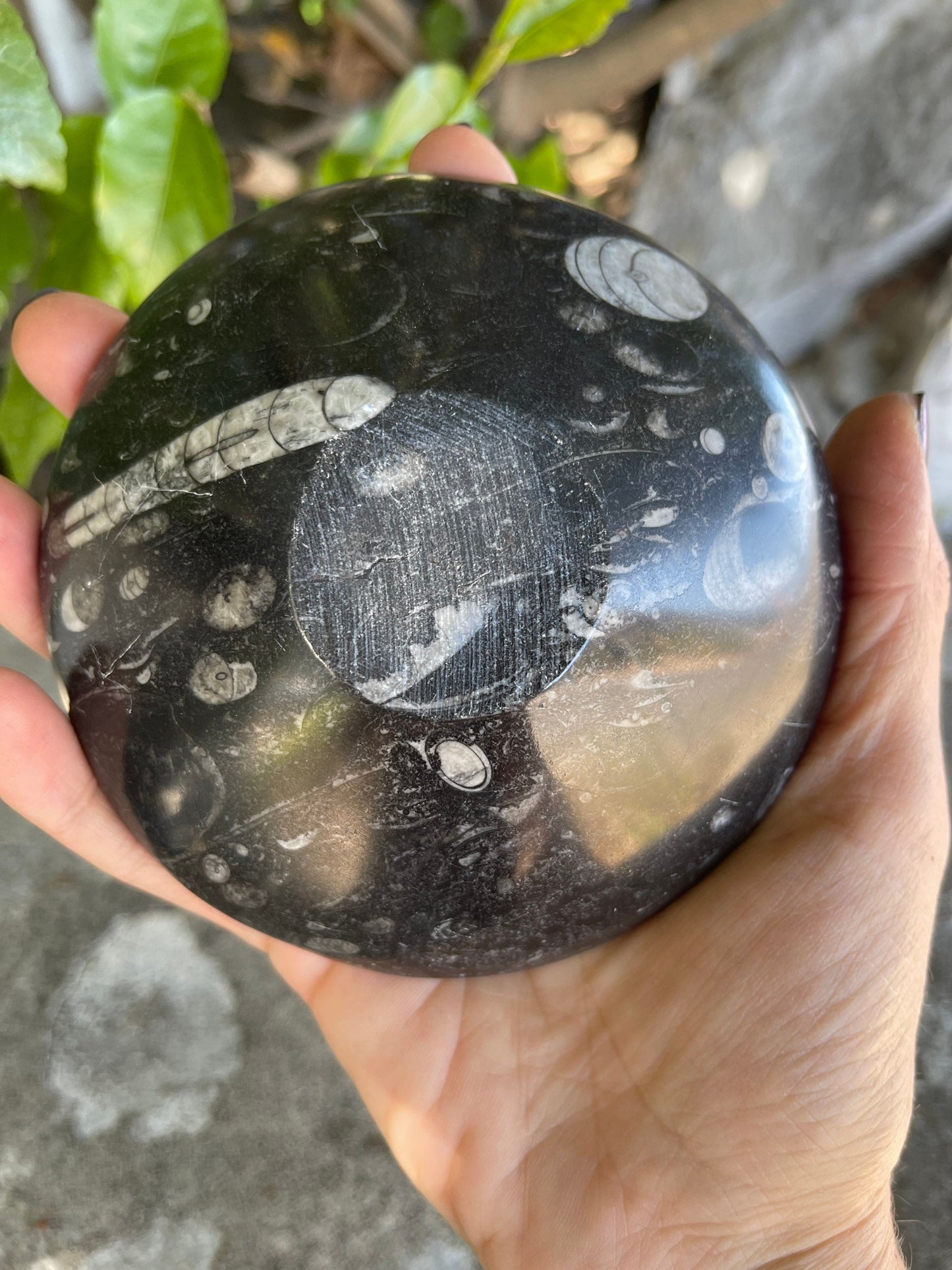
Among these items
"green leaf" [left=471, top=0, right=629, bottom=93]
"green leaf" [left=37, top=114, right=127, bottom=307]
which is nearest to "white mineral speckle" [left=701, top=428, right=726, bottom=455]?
"green leaf" [left=471, top=0, right=629, bottom=93]

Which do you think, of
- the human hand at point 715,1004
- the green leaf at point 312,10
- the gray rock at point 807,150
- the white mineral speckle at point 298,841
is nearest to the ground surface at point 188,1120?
the human hand at point 715,1004

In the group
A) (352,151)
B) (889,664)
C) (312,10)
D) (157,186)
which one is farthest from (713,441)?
(312,10)

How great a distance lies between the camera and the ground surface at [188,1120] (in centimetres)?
129

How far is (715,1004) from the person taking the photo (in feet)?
2.67

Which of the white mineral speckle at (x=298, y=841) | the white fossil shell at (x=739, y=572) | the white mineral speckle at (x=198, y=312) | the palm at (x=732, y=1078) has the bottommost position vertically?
the palm at (x=732, y=1078)

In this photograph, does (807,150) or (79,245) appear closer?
(79,245)

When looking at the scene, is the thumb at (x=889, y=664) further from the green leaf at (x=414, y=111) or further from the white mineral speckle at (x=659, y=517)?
the green leaf at (x=414, y=111)

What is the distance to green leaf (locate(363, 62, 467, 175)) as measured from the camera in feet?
4.16

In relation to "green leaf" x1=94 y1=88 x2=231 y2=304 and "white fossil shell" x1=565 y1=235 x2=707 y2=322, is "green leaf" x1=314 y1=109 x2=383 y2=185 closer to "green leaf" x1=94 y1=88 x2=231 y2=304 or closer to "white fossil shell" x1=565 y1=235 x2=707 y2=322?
"green leaf" x1=94 y1=88 x2=231 y2=304

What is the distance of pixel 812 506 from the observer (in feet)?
2.48

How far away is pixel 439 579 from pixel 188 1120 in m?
1.09

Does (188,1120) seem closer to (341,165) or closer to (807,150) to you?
(341,165)

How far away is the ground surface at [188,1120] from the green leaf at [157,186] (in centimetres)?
96

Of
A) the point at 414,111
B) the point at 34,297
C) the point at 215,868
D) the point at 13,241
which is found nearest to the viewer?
the point at 215,868
